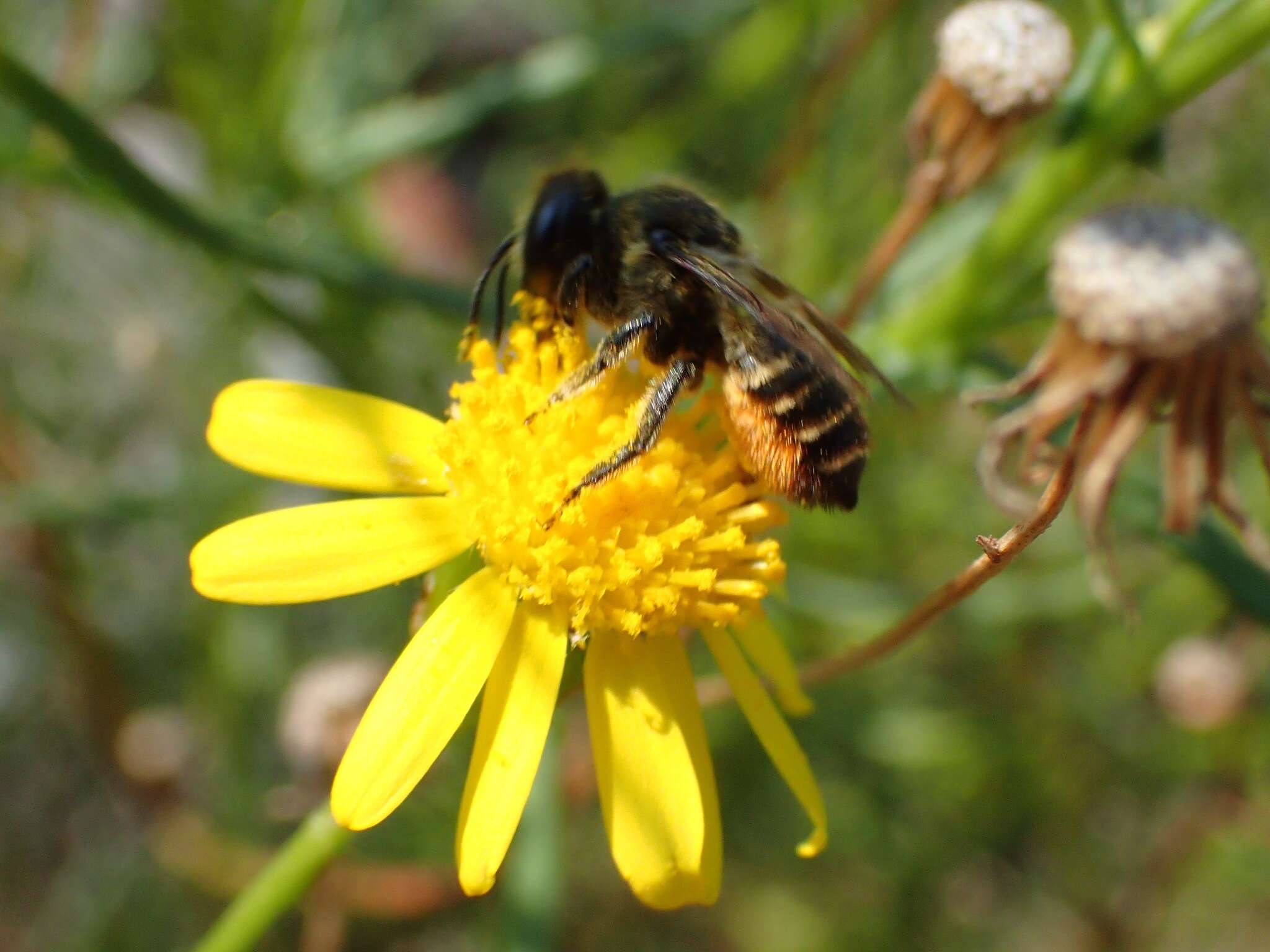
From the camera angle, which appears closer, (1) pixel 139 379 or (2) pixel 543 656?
(2) pixel 543 656

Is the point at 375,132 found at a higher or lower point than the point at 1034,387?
higher

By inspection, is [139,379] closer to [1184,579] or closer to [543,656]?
[543,656]

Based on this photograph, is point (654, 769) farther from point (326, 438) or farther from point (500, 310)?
point (500, 310)

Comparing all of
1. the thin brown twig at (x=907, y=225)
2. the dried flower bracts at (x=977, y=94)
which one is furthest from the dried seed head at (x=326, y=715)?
the dried flower bracts at (x=977, y=94)

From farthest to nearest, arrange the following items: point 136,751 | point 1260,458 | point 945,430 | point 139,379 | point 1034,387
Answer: point 945,430, point 139,379, point 136,751, point 1034,387, point 1260,458


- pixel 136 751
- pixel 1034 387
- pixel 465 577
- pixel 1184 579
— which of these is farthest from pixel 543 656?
pixel 1184 579

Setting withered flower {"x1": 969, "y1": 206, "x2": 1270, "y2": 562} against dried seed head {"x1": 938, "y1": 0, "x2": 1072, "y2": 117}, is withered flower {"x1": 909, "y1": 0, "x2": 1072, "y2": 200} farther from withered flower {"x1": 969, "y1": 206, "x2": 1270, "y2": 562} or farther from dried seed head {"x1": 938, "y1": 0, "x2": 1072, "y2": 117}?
withered flower {"x1": 969, "y1": 206, "x2": 1270, "y2": 562}
